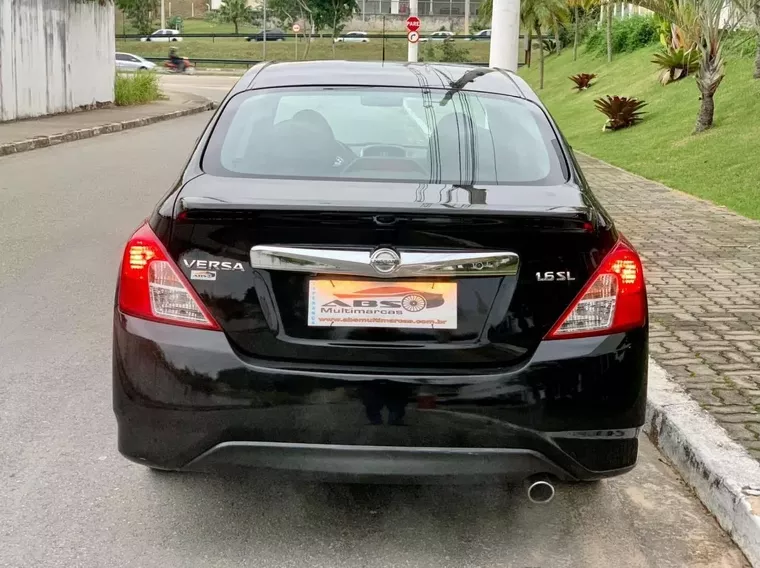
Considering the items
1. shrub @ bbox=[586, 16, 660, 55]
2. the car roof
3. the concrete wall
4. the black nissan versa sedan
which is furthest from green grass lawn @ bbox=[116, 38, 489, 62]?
the black nissan versa sedan

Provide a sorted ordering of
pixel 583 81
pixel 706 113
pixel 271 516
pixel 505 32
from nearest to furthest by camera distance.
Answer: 1. pixel 271 516
2. pixel 505 32
3. pixel 706 113
4. pixel 583 81

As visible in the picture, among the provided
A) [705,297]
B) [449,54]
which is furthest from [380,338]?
[449,54]

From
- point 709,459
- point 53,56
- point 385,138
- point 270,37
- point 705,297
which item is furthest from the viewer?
point 270,37

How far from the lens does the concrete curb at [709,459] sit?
359 centimetres

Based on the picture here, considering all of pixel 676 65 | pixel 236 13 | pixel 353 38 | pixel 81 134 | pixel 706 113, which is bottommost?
pixel 81 134

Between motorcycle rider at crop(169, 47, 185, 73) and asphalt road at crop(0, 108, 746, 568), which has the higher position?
motorcycle rider at crop(169, 47, 185, 73)

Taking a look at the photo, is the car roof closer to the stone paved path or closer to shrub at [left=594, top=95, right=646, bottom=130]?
the stone paved path

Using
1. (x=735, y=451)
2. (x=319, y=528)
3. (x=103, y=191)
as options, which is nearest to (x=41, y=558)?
(x=319, y=528)

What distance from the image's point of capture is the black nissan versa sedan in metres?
3.15

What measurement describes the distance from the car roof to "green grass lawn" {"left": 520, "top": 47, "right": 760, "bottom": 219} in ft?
22.6

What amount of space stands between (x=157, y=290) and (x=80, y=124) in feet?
61.5

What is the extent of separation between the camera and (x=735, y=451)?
406 cm

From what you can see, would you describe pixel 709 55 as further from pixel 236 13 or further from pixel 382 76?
pixel 236 13

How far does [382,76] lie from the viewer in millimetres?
4414
